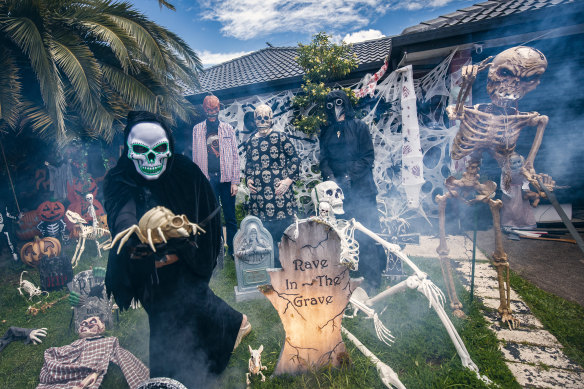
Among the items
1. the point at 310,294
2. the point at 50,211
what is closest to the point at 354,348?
the point at 310,294

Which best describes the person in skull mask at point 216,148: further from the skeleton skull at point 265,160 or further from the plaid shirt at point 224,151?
the skeleton skull at point 265,160

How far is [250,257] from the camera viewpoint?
12.8 ft

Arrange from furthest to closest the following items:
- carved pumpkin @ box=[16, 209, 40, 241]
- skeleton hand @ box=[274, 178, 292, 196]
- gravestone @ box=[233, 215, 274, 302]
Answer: carved pumpkin @ box=[16, 209, 40, 241], skeleton hand @ box=[274, 178, 292, 196], gravestone @ box=[233, 215, 274, 302]

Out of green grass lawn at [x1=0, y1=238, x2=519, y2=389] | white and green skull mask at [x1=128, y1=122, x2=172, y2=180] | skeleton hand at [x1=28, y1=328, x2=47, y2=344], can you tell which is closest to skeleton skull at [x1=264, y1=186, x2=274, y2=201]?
green grass lawn at [x1=0, y1=238, x2=519, y2=389]

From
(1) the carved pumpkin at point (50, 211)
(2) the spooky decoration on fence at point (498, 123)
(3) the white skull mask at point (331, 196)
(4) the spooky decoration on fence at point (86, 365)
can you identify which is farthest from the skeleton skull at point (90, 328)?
(1) the carved pumpkin at point (50, 211)

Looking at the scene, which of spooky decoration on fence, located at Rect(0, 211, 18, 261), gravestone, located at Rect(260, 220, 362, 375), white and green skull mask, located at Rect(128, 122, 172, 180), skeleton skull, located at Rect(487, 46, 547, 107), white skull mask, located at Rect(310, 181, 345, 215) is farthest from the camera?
spooky decoration on fence, located at Rect(0, 211, 18, 261)

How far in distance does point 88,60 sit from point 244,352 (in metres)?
5.59

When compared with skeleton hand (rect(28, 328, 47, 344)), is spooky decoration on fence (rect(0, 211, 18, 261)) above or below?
above

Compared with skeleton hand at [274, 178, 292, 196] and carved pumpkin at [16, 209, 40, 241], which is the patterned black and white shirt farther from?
carved pumpkin at [16, 209, 40, 241]

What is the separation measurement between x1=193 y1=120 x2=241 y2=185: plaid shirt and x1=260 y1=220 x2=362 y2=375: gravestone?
2601mm

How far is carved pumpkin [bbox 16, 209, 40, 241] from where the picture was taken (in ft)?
20.6

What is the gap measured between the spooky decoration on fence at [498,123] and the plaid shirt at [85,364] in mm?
3341

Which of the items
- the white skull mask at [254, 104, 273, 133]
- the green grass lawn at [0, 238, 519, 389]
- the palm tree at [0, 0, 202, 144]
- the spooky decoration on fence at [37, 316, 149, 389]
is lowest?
the green grass lawn at [0, 238, 519, 389]

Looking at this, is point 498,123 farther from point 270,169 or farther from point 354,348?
point 270,169
